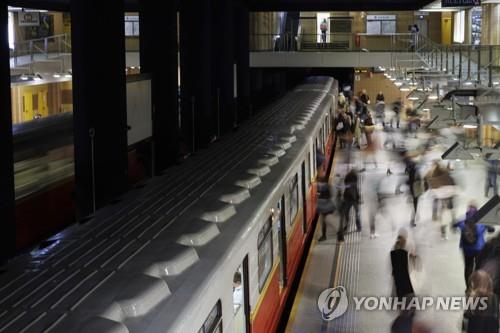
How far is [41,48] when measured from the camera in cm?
2814

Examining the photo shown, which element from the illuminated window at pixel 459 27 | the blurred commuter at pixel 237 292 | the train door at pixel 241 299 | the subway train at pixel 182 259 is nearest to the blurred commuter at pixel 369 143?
the illuminated window at pixel 459 27

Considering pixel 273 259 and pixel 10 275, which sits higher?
pixel 10 275

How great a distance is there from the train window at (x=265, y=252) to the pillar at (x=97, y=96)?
2377mm

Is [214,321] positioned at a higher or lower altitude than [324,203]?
higher

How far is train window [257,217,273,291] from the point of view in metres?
6.98

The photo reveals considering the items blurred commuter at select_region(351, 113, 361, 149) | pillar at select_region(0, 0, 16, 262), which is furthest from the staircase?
pillar at select_region(0, 0, 16, 262)

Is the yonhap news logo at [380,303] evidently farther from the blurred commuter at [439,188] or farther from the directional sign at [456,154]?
the blurred commuter at [439,188]

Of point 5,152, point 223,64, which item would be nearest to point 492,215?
point 5,152

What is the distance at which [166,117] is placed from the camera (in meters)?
13.3

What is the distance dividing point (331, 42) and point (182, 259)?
28.7 m

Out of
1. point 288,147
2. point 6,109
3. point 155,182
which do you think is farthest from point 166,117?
point 6,109

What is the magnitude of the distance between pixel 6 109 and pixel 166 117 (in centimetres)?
636

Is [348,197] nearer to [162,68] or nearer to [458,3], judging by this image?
[162,68]

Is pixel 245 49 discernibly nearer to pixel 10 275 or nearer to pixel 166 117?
pixel 166 117
